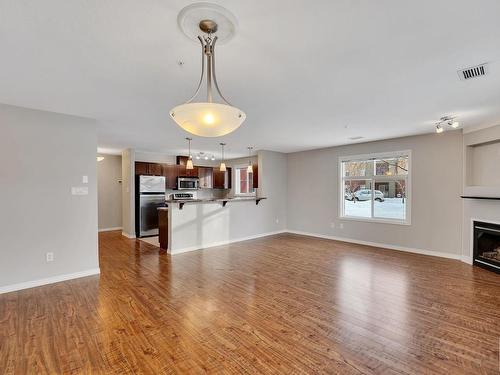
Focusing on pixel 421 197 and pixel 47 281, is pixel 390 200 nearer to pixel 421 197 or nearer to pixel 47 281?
pixel 421 197

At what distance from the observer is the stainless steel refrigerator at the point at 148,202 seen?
7.11 meters

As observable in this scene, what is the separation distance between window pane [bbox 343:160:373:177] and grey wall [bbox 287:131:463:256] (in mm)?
270

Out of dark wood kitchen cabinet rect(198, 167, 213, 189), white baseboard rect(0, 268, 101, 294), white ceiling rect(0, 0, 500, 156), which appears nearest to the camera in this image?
white ceiling rect(0, 0, 500, 156)

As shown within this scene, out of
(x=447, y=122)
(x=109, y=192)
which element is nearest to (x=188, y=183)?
(x=109, y=192)

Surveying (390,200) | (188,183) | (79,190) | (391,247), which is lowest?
(391,247)

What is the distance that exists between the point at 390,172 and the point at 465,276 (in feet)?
8.57

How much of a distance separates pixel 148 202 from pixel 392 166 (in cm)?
641

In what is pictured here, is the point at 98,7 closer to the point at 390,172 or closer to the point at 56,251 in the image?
the point at 56,251

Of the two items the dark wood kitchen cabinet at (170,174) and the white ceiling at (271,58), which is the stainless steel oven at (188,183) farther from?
the white ceiling at (271,58)

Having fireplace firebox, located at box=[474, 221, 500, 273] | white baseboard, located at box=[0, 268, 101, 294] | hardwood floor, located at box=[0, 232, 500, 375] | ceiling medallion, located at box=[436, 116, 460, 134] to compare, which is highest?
ceiling medallion, located at box=[436, 116, 460, 134]

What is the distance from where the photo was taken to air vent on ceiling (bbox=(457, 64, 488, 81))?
2.35 meters

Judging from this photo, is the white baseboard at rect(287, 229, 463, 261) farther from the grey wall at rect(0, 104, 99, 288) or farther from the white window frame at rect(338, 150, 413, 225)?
the grey wall at rect(0, 104, 99, 288)

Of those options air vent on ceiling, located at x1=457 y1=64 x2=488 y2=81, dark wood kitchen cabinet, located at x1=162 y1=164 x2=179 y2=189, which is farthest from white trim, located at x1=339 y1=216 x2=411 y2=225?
dark wood kitchen cabinet, located at x1=162 y1=164 x2=179 y2=189

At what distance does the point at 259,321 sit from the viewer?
264 cm
